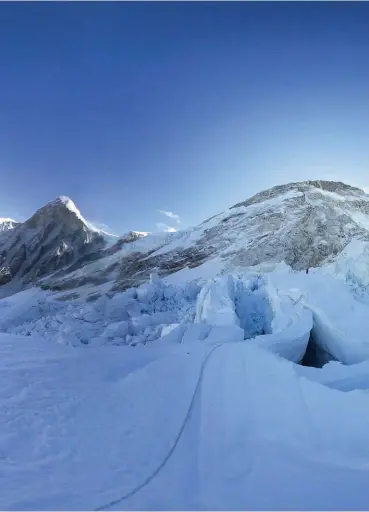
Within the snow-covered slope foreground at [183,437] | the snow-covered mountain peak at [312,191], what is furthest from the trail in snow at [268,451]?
the snow-covered mountain peak at [312,191]

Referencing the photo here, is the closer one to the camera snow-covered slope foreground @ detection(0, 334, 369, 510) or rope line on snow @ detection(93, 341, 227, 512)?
rope line on snow @ detection(93, 341, 227, 512)

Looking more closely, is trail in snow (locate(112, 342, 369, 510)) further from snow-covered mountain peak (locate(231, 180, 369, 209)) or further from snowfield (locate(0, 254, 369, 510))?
snow-covered mountain peak (locate(231, 180, 369, 209))

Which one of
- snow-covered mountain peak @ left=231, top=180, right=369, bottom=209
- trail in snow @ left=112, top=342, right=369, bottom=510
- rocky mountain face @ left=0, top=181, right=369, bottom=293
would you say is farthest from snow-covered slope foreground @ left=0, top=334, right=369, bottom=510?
snow-covered mountain peak @ left=231, top=180, right=369, bottom=209

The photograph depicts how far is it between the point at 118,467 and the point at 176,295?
16.3 meters

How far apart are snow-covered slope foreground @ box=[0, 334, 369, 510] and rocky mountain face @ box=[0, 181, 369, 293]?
25116 millimetres

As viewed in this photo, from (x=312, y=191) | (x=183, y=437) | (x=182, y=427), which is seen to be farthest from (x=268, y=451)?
(x=312, y=191)

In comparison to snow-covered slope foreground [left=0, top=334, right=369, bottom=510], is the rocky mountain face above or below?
above

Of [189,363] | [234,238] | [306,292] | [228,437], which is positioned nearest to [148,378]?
[189,363]

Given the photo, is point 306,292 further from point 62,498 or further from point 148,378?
point 62,498

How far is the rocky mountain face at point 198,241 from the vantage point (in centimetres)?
4353

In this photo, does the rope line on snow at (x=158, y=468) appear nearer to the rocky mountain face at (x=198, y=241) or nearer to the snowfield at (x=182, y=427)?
the snowfield at (x=182, y=427)

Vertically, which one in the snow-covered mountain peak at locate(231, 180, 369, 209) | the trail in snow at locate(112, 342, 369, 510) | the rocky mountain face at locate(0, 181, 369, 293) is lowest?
the trail in snow at locate(112, 342, 369, 510)

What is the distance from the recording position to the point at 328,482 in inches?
144

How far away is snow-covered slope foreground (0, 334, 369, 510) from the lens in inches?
139
